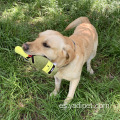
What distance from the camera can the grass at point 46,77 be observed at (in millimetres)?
2176

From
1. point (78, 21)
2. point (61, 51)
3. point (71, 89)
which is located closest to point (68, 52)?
point (61, 51)

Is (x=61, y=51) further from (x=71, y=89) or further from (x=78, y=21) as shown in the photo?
(x=78, y=21)

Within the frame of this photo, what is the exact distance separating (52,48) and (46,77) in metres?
1.14

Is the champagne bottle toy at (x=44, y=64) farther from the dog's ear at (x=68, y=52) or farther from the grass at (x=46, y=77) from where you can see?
the grass at (x=46, y=77)

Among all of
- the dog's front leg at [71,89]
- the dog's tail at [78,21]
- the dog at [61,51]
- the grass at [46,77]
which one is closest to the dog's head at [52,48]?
the dog at [61,51]

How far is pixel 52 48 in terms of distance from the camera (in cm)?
167

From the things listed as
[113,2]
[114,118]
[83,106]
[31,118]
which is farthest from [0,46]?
[113,2]

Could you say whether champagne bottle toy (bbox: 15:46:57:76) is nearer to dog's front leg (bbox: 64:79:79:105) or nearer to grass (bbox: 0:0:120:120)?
dog's front leg (bbox: 64:79:79:105)

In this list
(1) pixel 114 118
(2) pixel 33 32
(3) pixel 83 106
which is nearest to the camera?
(1) pixel 114 118

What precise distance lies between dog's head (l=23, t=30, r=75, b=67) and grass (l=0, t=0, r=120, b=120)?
0.88 metres

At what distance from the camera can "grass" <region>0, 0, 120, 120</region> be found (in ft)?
7.14

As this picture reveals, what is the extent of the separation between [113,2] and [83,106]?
3052 mm

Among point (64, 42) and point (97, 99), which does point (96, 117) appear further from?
point (64, 42)

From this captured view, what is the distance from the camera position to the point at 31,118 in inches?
84.0
